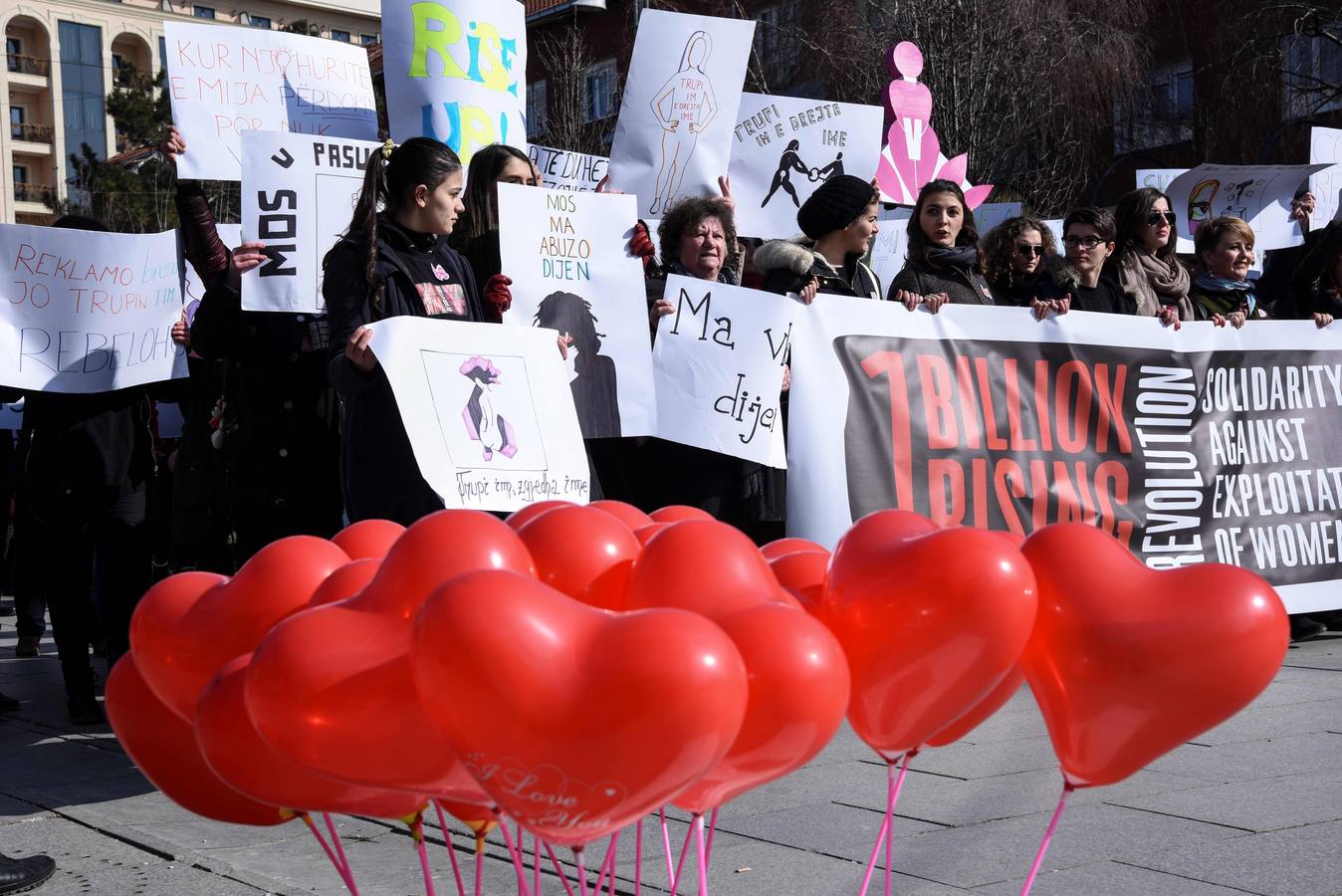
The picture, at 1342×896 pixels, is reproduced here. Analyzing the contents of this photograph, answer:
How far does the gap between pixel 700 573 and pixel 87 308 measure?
13.8 feet

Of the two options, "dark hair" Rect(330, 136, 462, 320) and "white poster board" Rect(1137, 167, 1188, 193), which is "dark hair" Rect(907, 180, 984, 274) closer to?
"dark hair" Rect(330, 136, 462, 320)

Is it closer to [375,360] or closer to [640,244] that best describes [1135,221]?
[640,244]

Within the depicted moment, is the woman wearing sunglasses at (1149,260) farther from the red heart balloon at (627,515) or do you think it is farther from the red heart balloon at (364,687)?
the red heart balloon at (364,687)

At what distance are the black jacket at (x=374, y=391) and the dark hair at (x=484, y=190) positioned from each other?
0.62m

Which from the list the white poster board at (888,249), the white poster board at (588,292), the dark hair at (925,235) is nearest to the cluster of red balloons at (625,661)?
the white poster board at (588,292)

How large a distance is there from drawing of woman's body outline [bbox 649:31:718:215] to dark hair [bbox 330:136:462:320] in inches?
80.5

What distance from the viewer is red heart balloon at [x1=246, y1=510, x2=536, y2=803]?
5.20 ft

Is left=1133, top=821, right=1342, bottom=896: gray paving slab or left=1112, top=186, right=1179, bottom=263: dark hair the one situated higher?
left=1112, top=186, right=1179, bottom=263: dark hair

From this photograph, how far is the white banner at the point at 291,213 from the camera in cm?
479

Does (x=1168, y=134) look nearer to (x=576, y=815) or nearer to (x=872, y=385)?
(x=872, y=385)

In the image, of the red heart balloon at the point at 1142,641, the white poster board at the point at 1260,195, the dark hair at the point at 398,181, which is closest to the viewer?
the red heart balloon at the point at 1142,641

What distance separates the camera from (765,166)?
700 cm

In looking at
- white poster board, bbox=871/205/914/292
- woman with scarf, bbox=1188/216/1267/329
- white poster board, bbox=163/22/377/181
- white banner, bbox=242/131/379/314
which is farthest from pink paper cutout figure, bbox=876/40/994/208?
white banner, bbox=242/131/379/314

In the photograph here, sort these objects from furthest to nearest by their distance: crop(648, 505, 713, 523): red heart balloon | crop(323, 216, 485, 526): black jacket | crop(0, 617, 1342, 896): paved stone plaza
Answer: crop(323, 216, 485, 526): black jacket
crop(0, 617, 1342, 896): paved stone plaza
crop(648, 505, 713, 523): red heart balloon
